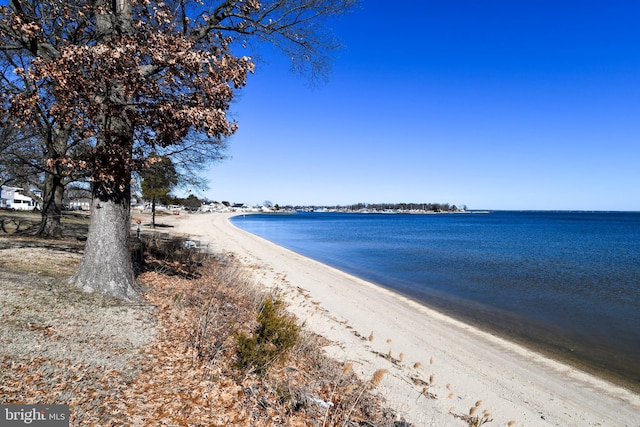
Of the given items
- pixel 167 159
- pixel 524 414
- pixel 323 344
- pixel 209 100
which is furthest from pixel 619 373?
pixel 167 159

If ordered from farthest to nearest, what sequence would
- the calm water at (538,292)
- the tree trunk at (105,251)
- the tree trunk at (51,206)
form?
the tree trunk at (51,206)
the calm water at (538,292)
the tree trunk at (105,251)

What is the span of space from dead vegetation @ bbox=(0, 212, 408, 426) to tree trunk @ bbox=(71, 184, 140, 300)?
14.0 inches

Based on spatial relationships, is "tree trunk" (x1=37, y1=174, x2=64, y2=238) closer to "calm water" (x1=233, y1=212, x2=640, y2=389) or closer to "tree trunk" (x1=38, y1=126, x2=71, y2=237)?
"tree trunk" (x1=38, y1=126, x2=71, y2=237)

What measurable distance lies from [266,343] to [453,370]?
17.7 ft

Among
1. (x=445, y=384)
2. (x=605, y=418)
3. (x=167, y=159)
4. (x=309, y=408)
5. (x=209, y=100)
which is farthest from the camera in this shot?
(x=167, y=159)

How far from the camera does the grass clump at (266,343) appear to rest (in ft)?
19.9

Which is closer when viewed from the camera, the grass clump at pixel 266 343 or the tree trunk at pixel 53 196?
the grass clump at pixel 266 343

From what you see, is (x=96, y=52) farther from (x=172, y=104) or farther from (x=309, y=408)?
(x=309, y=408)

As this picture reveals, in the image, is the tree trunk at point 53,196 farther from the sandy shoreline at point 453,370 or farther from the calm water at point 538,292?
the calm water at point 538,292

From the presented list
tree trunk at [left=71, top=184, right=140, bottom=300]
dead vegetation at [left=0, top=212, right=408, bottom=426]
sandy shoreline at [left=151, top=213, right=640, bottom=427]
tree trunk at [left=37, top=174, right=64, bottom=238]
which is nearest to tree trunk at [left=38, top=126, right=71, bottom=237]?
tree trunk at [left=37, top=174, right=64, bottom=238]

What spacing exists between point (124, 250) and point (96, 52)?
14.8ft

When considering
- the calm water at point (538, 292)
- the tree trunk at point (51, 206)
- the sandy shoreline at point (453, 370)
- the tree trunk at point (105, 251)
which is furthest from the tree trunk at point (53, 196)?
the calm water at point (538, 292)

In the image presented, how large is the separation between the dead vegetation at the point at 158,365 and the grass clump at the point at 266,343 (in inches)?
0.9

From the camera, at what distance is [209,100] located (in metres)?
7.17
